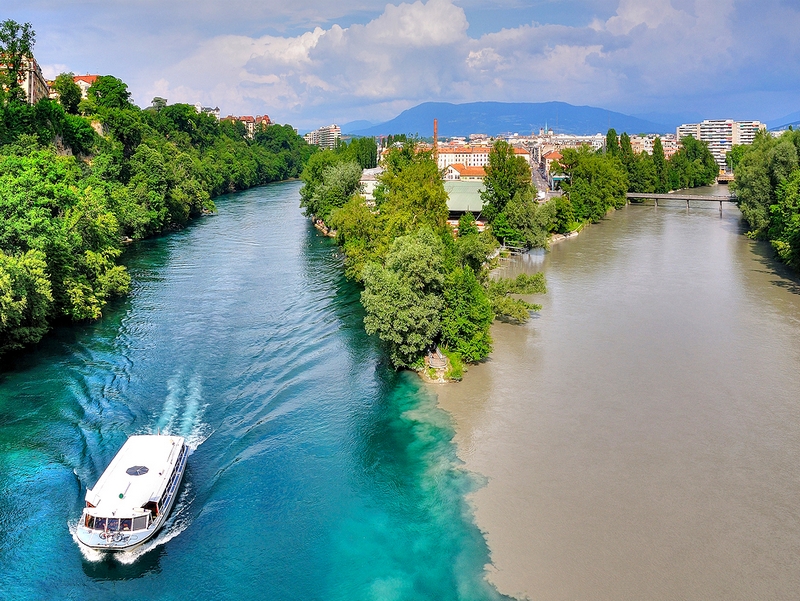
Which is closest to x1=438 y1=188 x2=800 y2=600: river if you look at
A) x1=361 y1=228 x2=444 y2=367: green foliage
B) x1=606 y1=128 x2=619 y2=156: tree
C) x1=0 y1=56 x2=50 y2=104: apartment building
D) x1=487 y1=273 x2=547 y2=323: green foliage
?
x1=487 y1=273 x2=547 y2=323: green foliage

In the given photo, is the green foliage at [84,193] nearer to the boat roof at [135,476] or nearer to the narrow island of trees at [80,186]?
the narrow island of trees at [80,186]

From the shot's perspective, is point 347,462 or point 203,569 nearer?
point 203,569

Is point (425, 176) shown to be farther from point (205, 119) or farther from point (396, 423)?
point (205, 119)

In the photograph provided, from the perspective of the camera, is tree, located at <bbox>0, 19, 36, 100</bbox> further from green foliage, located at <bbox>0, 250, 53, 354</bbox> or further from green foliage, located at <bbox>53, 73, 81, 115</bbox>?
green foliage, located at <bbox>0, 250, 53, 354</bbox>

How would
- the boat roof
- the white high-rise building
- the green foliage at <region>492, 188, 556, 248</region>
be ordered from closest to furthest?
the boat roof → the green foliage at <region>492, 188, 556, 248</region> → the white high-rise building

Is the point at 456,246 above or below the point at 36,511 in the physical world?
above

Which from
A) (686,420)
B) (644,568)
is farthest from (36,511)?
(686,420)
